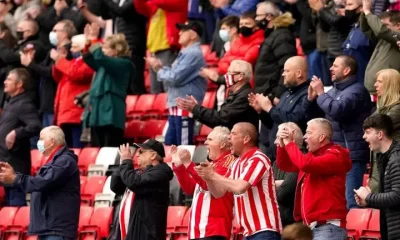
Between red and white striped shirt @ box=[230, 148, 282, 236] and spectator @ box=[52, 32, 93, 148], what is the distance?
18.2ft

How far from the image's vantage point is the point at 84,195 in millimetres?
16188

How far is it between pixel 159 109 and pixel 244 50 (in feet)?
7.75

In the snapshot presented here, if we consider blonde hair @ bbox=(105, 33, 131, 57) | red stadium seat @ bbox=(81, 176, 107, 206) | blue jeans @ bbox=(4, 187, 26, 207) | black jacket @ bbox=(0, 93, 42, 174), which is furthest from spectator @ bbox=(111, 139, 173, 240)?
blonde hair @ bbox=(105, 33, 131, 57)

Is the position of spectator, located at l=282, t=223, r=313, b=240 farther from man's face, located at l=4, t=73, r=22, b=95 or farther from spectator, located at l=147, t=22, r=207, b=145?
man's face, located at l=4, t=73, r=22, b=95

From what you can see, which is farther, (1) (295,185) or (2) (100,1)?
(2) (100,1)

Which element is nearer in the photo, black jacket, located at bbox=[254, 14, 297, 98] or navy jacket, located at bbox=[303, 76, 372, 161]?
navy jacket, located at bbox=[303, 76, 372, 161]

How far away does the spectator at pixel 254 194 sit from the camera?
1212 cm

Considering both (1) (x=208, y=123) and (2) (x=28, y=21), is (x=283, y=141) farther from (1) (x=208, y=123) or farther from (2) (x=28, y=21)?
(2) (x=28, y=21)

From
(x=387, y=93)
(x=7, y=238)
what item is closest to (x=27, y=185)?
(x=7, y=238)

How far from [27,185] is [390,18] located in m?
4.14

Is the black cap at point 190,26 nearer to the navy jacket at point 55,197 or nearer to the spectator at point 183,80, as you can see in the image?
the spectator at point 183,80

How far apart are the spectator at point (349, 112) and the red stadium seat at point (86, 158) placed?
401 centimetres

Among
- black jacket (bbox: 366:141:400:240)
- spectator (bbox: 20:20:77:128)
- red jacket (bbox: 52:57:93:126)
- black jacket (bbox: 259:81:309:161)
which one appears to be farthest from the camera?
spectator (bbox: 20:20:77:128)

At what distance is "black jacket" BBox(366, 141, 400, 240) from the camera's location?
38.1 ft
